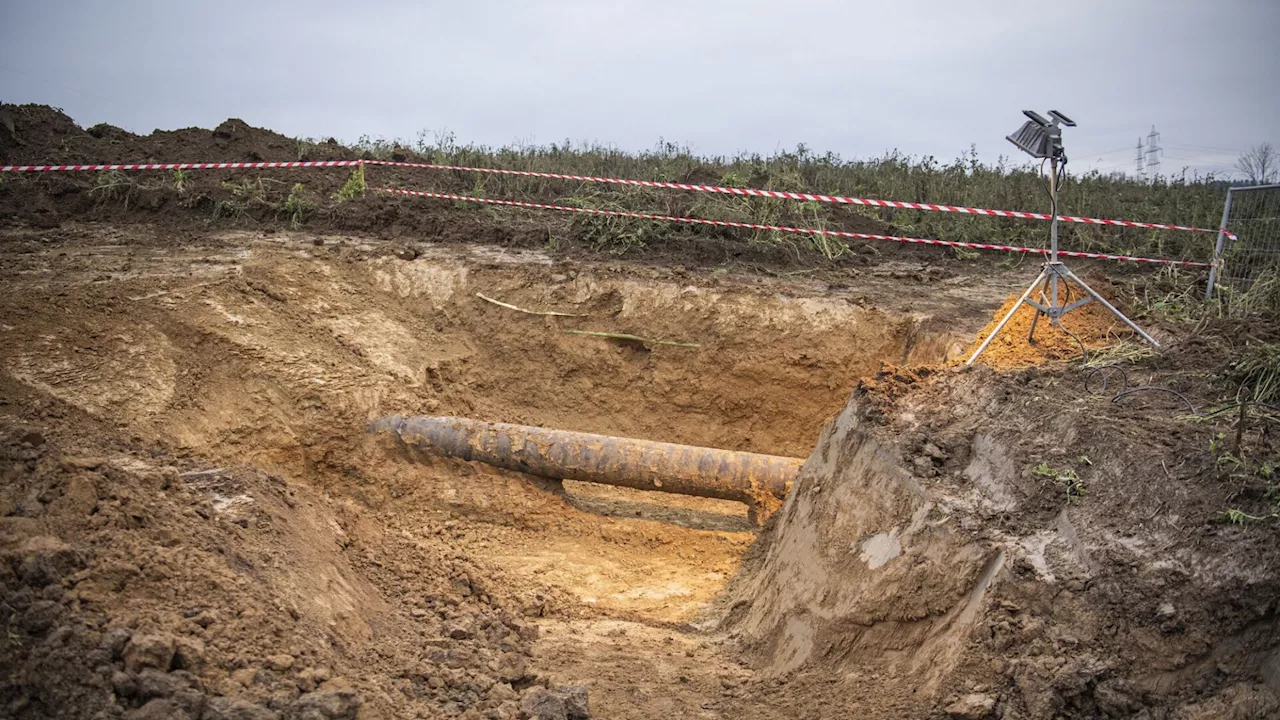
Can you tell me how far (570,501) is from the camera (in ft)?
26.5

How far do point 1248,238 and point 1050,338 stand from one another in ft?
11.9

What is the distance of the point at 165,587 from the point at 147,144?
36.8ft

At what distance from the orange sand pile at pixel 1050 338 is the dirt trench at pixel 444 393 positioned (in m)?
1.43

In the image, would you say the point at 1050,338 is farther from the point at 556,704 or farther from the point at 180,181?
the point at 180,181

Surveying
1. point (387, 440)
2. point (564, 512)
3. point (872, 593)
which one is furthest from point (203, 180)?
point (872, 593)

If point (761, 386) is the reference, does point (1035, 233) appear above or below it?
above

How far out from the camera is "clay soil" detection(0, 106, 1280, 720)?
3.50 metres

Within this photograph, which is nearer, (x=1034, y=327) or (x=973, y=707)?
(x=973, y=707)

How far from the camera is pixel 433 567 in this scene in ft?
17.9

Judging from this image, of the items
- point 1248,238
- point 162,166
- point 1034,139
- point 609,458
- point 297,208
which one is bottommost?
point 609,458

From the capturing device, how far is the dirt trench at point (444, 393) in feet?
16.1

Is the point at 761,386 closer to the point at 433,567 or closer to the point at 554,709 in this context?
the point at 433,567

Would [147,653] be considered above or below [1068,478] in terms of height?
below

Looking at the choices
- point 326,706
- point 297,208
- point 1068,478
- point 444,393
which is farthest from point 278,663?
point 297,208
